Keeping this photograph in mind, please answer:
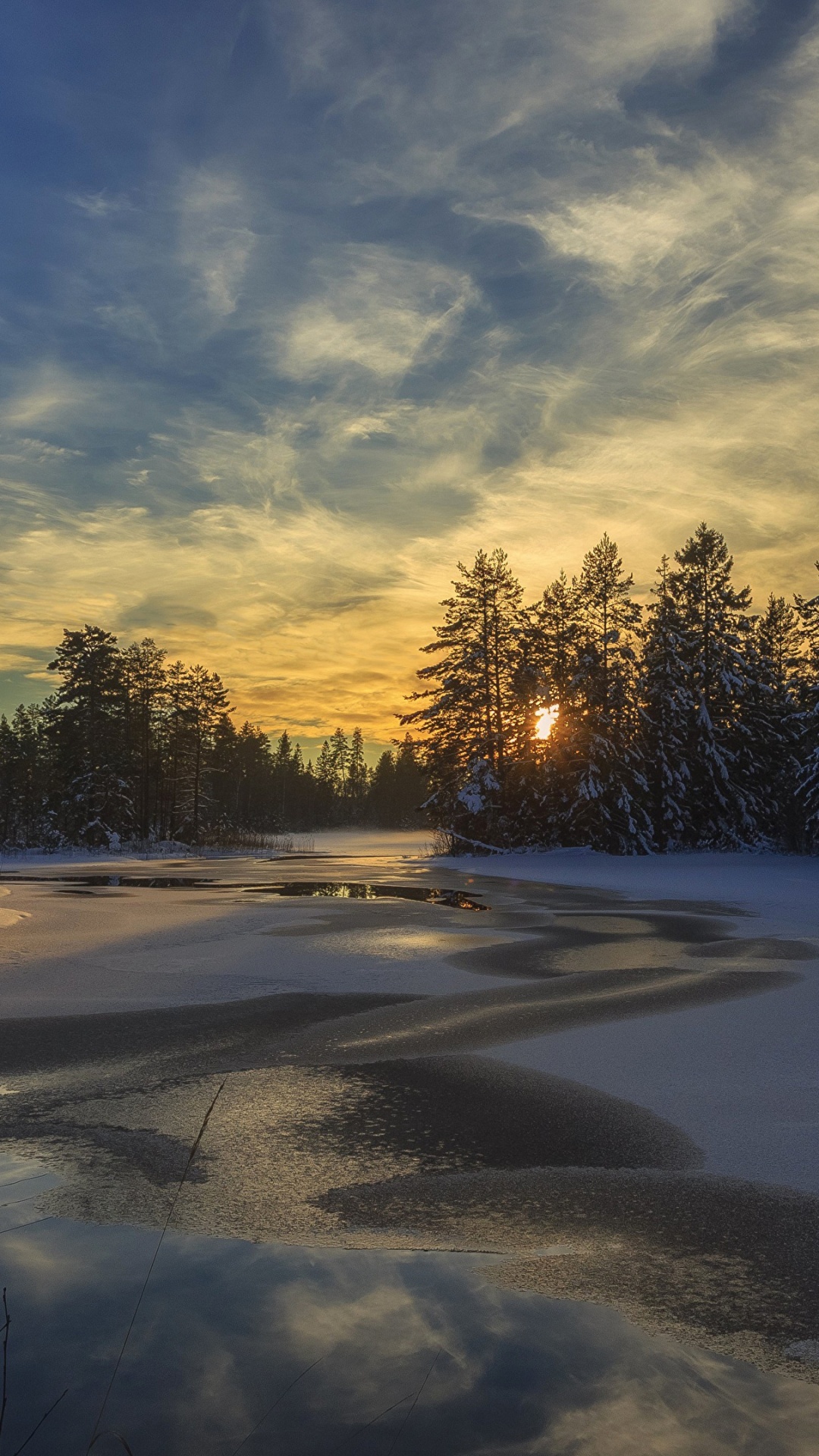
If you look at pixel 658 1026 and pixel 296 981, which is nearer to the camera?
pixel 658 1026

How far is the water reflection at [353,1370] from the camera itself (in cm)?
245

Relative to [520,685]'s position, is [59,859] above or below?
below

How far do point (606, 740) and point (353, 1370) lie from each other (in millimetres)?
36797

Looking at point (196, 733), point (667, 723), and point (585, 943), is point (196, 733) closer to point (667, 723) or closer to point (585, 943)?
point (667, 723)

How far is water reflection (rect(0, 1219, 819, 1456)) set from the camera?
2453 mm

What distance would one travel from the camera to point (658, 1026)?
23.8 ft

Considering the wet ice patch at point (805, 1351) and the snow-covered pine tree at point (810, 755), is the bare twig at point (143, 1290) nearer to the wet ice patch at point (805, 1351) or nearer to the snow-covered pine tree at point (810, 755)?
the wet ice patch at point (805, 1351)

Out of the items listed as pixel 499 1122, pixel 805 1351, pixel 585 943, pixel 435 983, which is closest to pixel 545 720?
pixel 585 943

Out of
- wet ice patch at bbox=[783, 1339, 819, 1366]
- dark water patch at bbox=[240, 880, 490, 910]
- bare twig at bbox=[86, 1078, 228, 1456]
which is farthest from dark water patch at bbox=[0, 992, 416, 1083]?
dark water patch at bbox=[240, 880, 490, 910]

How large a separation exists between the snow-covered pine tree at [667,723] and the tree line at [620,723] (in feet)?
0.24

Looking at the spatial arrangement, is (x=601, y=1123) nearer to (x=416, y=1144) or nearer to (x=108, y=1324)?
(x=416, y=1144)

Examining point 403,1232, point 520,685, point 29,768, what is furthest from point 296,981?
point 29,768

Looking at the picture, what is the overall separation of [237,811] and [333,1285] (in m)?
107

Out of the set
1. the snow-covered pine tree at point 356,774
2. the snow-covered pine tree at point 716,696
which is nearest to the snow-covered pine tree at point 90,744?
the snow-covered pine tree at point 716,696
